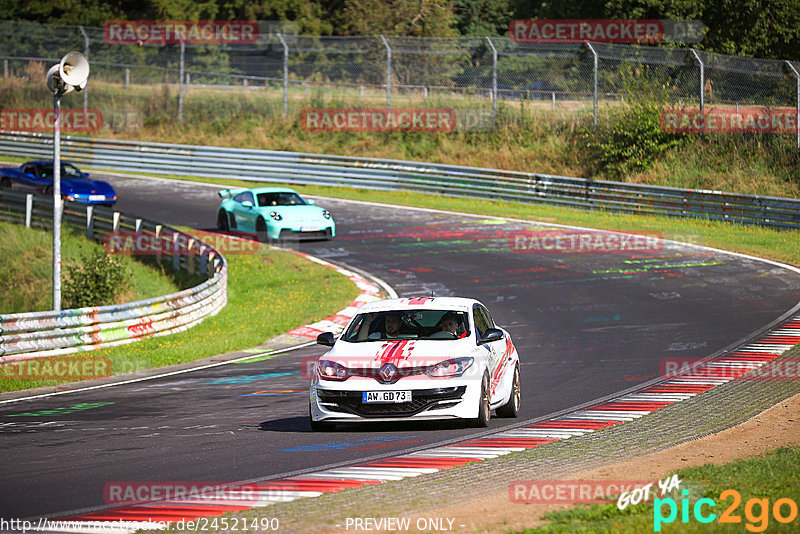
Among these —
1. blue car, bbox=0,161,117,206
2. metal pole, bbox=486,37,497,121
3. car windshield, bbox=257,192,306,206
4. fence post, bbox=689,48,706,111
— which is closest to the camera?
car windshield, bbox=257,192,306,206

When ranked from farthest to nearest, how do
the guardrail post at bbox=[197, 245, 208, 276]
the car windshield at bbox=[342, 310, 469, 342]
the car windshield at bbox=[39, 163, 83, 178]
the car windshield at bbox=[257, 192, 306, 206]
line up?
the car windshield at bbox=[39, 163, 83, 178]
the car windshield at bbox=[257, 192, 306, 206]
the guardrail post at bbox=[197, 245, 208, 276]
the car windshield at bbox=[342, 310, 469, 342]

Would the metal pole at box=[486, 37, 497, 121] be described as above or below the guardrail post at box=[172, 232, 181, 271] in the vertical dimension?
above

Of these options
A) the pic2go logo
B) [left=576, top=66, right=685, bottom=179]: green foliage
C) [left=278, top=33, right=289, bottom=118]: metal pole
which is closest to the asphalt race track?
the pic2go logo

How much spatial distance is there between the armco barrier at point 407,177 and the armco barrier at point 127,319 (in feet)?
38.8

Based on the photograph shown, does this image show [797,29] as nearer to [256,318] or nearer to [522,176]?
[522,176]

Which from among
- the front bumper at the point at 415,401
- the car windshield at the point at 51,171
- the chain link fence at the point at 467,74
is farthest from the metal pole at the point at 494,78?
the front bumper at the point at 415,401

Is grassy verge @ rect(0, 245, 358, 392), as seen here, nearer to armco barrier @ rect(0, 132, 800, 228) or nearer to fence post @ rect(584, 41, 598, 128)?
armco barrier @ rect(0, 132, 800, 228)

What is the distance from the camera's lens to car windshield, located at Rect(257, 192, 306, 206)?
28.2m

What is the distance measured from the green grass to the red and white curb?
1416 cm

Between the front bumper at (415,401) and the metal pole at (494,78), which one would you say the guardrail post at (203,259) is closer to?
the front bumper at (415,401)

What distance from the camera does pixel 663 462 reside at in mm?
8797

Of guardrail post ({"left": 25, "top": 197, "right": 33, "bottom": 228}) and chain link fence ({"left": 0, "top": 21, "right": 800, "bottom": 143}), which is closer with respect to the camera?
guardrail post ({"left": 25, "top": 197, "right": 33, "bottom": 228})

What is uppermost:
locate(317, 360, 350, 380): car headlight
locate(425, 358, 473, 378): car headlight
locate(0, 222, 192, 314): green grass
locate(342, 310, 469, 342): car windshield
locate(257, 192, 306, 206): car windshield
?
locate(342, 310, 469, 342): car windshield

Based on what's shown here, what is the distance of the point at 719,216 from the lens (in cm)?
3022
